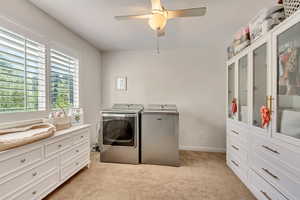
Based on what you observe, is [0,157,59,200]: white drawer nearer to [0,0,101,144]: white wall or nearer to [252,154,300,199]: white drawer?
[0,0,101,144]: white wall

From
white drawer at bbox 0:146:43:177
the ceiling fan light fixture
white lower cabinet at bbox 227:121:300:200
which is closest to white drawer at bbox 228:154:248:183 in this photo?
white lower cabinet at bbox 227:121:300:200

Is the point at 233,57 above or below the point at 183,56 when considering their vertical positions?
below

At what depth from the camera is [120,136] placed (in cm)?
283

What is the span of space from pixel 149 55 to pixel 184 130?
2.03m

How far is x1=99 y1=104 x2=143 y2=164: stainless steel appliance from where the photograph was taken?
279 cm

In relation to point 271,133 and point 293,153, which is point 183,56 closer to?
point 271,133

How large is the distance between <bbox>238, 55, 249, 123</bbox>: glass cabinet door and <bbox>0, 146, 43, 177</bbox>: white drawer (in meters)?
2.61

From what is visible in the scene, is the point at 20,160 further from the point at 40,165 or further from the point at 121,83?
the point at 121,83

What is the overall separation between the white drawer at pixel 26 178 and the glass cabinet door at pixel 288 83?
97.8 inches

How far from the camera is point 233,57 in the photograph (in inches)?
99.0

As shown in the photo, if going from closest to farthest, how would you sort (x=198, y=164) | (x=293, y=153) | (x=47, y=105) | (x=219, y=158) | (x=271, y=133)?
1. (x=293, y=153)
2. (x=271, y=133)
3. (x=47, y=105)
4. (x=198, y=164)
5. (x=219, y=158)

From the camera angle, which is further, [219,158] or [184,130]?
[184,130]

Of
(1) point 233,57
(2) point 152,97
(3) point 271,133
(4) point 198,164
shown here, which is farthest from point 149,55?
(3) point 271,133

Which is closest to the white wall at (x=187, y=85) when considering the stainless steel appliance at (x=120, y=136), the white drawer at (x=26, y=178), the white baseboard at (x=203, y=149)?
the white baseboard at (x=203, y=149)
